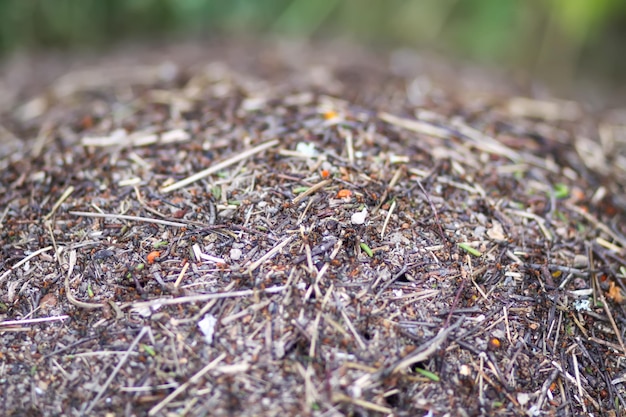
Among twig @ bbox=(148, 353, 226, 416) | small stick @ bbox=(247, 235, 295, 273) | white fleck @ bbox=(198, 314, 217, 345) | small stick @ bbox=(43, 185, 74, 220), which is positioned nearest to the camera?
twig @ bbox=(148, 353, 226, 416)

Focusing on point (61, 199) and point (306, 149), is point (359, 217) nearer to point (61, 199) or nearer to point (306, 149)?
point (306, 149)

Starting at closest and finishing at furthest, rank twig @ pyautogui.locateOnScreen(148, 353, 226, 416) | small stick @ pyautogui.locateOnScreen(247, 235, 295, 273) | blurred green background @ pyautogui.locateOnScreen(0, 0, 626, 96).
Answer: twig @ pyautogui.locateOnScreen(148, 353, 226, 416) < small stick @ pyautogui.locateOnScreen(247, 235, 295, 273) < blurred green background @ pyautogui.locateOnScreen(0, 0, 626, 96)

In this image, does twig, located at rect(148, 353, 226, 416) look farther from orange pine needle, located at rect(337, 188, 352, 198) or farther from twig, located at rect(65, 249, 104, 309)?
orange pine needle, located at rect(337, 188, 352, 198)

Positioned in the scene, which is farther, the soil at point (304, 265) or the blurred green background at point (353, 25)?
the blurred green background at point (353, 25)

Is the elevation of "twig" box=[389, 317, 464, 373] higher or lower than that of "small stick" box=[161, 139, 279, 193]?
lower

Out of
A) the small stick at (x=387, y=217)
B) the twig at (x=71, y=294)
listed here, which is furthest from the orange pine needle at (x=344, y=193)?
the twig at (x=71, y=294)

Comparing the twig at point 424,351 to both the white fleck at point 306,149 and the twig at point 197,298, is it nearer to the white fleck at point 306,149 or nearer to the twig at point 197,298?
the twig at point 197,298

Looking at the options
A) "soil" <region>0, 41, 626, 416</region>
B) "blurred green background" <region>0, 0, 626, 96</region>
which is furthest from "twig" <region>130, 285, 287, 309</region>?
"blurred green background" <region>0, 0, 626, 96</region>

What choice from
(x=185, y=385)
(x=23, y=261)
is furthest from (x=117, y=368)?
(x=23, y=261)
